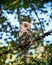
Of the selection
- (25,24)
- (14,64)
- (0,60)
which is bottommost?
(14,64)

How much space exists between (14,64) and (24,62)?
33.1 inches

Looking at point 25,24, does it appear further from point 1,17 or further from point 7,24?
point 7,24

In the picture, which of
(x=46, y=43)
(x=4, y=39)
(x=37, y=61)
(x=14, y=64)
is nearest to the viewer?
(x=37, y=61)

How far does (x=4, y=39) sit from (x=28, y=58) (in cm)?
302

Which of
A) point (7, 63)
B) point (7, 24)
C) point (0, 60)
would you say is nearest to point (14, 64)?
point (7, 63)

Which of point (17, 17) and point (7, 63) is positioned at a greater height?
point (17, 17)

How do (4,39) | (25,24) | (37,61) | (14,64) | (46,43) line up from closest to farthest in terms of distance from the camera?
(37,61) → (25,24) → (14,64) → (46,43) → (4,39)

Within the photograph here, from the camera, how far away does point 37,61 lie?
7445mm

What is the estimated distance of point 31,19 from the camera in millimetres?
11672

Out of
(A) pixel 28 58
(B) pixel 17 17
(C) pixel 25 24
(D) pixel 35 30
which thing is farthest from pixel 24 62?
(B) pixel 17 17

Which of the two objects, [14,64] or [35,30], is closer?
[14,64]

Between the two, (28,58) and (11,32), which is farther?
(11,32)

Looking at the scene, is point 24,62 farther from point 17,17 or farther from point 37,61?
point 17,17

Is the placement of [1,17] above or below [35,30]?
above
